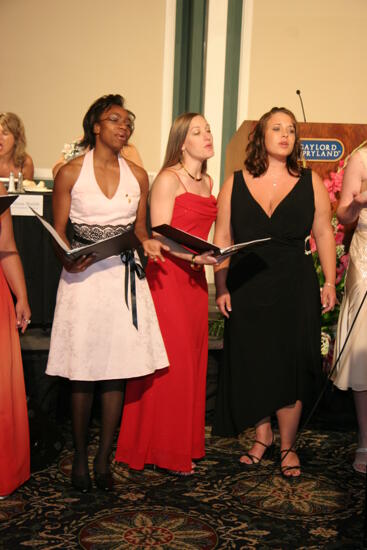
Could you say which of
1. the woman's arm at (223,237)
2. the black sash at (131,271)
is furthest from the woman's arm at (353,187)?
the black sash at (131,271)

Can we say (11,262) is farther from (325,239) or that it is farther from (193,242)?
(325,239)

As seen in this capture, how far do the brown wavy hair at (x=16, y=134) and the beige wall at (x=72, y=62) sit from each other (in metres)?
2.27

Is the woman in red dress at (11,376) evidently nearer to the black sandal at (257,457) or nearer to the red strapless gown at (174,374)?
the red strapless gown at (174,374)

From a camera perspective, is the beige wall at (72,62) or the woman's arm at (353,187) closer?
the woman's arm at (353,187)

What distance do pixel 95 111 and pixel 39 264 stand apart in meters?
1.62

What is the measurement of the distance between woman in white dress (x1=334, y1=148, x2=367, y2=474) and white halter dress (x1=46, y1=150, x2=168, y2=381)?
3.68 ft

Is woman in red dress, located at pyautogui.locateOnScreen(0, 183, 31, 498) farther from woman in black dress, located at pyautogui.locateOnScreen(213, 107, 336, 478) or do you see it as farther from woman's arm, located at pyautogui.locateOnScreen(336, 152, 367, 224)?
woman's arm, located at pyautogui.locateOnScreen(336, 152, 367, 224)

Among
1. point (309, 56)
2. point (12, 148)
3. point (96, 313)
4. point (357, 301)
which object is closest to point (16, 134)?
point (12, 148)

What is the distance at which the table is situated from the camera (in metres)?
4.77

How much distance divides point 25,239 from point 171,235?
1.68 meters

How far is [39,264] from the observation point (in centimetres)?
482

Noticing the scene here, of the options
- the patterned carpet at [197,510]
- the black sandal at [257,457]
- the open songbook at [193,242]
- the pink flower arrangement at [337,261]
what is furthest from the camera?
the pink flower arrangement at [337,261]

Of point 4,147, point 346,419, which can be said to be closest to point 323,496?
point 346,419

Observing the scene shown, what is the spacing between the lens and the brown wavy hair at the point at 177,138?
3.75 metres
